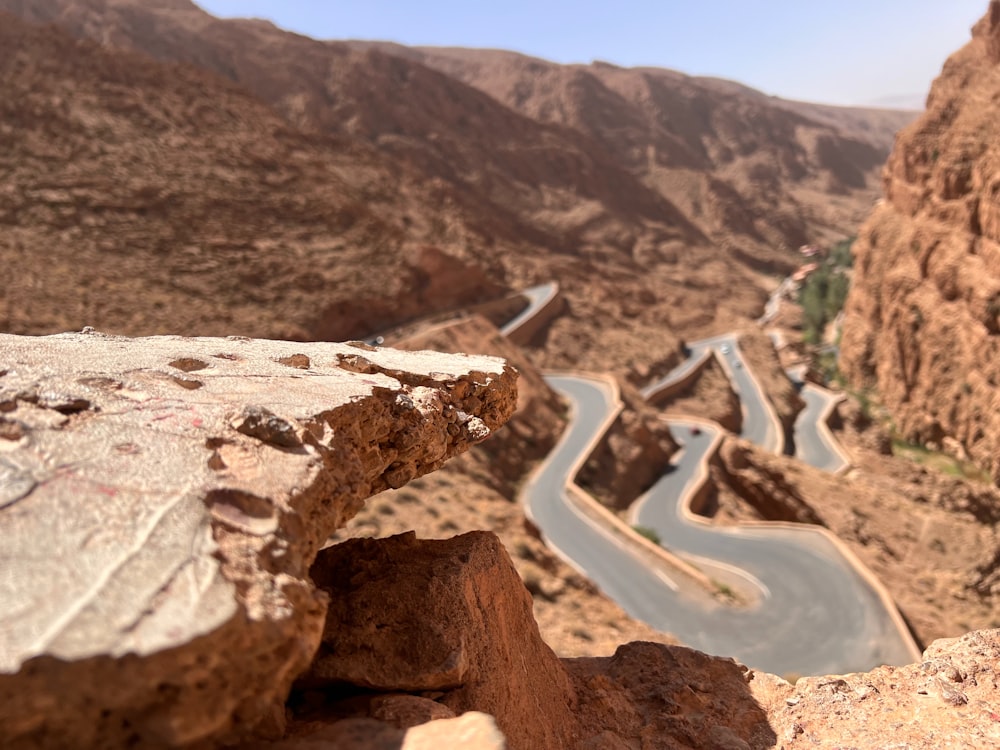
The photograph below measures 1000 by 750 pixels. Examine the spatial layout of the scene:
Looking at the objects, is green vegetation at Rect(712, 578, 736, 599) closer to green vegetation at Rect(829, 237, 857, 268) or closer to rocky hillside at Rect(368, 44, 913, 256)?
green vegetation at Rect(829, 237, 857, 268)

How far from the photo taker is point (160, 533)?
2.73m

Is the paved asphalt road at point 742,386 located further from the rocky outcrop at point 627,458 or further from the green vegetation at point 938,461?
the rocky outcrop at point 627,458

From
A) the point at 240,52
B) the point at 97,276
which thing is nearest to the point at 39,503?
the point at 97,276

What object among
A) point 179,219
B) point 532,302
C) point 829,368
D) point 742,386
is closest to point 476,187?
point 532,302

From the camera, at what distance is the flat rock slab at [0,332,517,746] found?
7.73ft

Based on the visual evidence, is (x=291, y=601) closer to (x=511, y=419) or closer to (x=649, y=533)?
(x=649, y=533)

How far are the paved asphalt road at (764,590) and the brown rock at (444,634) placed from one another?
8.35 metres

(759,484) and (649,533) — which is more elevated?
(759,484)

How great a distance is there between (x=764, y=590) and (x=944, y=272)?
20387mm

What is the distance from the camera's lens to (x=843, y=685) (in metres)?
5.30

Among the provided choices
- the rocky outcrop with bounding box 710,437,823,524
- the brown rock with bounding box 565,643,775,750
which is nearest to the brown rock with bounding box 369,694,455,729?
the brown rock with bounding box 565,643,775,750

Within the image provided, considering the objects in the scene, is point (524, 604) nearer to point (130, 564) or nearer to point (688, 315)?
Answer: point (130, 564)

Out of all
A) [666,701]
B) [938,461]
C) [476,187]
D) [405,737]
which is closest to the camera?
[405,737]

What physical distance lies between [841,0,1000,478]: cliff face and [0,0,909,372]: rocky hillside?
10716 mm
